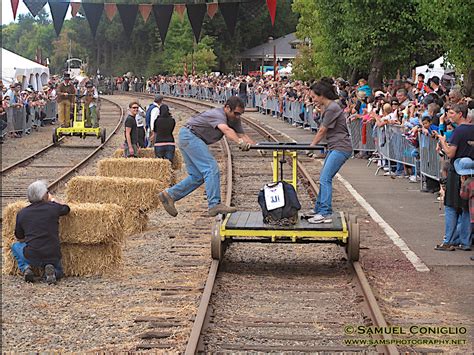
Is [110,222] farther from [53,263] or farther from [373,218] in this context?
[373,218]

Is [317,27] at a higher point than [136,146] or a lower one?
higher

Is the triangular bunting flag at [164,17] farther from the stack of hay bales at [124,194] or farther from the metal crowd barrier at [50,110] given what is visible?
the stack of hay bales at [124,194]

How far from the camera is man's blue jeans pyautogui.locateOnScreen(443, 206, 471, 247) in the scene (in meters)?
12.2

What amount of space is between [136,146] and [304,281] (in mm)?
8961

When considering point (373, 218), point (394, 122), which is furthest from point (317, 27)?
point (373, 218)

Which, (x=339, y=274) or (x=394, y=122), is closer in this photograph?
(x=339, y=274)

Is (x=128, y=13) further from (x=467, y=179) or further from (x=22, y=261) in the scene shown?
(x=22, y=261)

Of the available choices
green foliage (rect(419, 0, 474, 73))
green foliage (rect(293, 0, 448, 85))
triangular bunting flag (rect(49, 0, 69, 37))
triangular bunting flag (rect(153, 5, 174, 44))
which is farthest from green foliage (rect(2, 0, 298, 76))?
green foliage (rect(419, 0, 474, 73))

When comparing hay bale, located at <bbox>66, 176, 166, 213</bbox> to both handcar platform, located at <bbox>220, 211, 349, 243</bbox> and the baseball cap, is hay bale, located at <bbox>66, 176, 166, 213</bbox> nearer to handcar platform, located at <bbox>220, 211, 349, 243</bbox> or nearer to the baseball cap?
handcar platform, located at <bbox>220, 211, 349, 243</bbox>

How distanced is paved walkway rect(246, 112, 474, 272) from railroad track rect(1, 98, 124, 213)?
236 inches

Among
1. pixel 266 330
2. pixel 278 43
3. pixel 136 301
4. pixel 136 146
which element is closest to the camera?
pixel 266 330

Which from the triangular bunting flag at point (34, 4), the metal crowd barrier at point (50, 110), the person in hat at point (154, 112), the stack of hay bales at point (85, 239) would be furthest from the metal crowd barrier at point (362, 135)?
the metal crowd barrier at point (50, 110)

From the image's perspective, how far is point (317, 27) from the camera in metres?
43.1

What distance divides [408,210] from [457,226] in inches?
127
